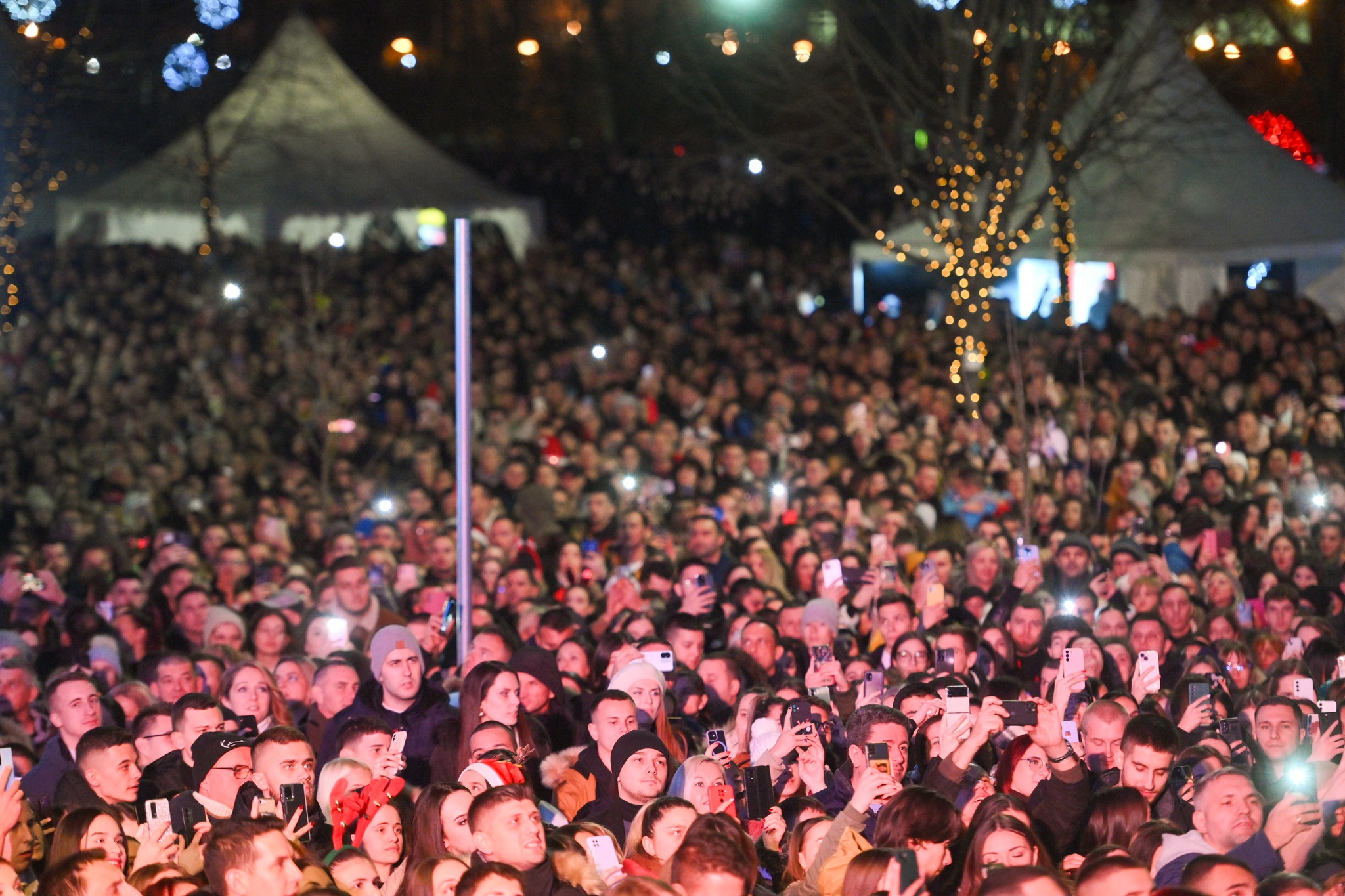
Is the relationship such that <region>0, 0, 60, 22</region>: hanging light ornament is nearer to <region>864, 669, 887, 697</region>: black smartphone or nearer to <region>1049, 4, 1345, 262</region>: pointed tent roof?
<region>1049, 4, 1345, 262</region>: pointed tent roof

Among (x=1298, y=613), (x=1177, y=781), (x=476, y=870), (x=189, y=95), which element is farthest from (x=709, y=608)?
(x=189, y=95)

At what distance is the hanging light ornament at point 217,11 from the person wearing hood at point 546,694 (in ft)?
85.5

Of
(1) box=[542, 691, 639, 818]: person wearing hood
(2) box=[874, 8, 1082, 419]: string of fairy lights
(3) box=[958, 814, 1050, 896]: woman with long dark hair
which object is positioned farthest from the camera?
(2) box=[874, 8, 1082, 419]: string of fairy lights

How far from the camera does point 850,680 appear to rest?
27.6 feet

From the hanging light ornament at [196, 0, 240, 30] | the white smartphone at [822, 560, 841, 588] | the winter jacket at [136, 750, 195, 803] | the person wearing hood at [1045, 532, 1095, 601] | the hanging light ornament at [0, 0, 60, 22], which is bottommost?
the winter jacket at [136, 750, 195, 803]

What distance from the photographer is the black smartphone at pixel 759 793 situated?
639 cm

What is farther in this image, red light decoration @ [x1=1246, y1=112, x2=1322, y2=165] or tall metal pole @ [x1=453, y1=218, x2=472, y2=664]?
red light decoration @ [x1=1246, y1=112, x2=1322, y2=165]

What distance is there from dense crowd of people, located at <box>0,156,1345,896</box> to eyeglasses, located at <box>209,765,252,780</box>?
29 millimetres

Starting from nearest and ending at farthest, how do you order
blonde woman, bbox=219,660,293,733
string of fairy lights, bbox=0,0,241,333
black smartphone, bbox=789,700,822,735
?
black smartphone, bbox=789,700,822,735 < blonde woman, bbox=219,660,293,733 < string of fairy lights, bbox=0,0,241,333

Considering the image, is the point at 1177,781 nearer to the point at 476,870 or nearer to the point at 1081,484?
the point at 476,870

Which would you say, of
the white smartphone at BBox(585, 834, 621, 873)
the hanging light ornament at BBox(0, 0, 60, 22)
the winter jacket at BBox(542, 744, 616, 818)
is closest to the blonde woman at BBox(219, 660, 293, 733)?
the winter jacket at BBox(542, 744, 616, 818)

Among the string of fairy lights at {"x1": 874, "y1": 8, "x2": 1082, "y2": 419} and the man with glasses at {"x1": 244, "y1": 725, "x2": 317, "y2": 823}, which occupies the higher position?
the string of fairy lights at {"x1": 874, "y1": 8, "x2": 1082, "y2": 419}

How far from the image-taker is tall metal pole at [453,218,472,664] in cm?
818

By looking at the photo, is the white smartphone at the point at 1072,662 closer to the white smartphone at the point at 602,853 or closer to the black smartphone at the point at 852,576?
the white smartphone at the point at 602,853
